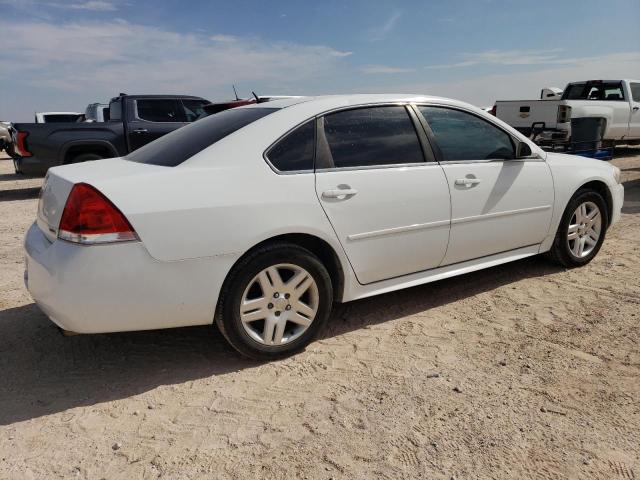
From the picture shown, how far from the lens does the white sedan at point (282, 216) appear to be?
2646 mm

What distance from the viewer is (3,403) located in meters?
2.74

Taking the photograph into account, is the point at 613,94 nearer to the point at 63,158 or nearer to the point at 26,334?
the point at 63,158

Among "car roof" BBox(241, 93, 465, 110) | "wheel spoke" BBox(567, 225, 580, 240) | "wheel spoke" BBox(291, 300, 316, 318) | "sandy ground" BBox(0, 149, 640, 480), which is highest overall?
"car roof" BBox(241, 93, 465, 110)

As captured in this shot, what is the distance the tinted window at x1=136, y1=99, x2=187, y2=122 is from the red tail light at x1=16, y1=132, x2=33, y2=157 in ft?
6.47

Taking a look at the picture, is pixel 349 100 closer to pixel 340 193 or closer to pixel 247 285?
pixel 340 193

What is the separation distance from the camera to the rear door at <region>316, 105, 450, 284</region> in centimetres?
322

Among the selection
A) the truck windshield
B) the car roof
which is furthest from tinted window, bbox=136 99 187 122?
the truck windshield

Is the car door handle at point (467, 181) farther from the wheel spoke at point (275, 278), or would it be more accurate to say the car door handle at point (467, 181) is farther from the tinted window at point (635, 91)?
the tinted window at point (635, 91)

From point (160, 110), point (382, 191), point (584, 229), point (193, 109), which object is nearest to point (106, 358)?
point (382, 191)

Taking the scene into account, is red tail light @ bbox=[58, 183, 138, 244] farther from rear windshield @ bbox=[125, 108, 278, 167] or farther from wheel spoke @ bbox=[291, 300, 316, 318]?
wheel spoke @ bbox=[291, 300, 316, 318]

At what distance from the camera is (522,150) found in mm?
4078

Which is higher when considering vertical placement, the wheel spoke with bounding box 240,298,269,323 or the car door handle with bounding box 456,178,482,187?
the car door handle with bounding box 456,178,482,187

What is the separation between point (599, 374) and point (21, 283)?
14.4 feet

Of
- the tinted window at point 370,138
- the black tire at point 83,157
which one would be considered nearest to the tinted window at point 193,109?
the black tire at point 83,157
